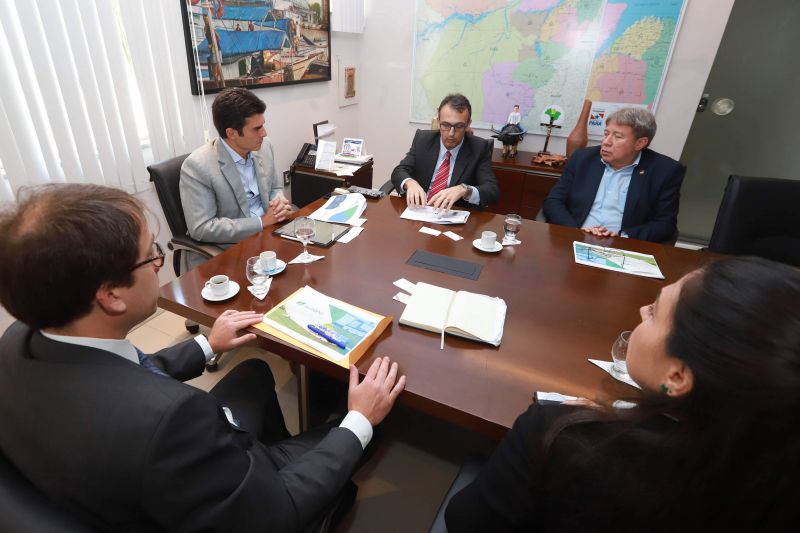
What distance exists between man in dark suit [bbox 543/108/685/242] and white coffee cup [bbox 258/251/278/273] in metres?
1.51

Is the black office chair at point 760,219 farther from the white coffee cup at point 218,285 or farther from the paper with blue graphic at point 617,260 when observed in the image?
the white coffee cup at point 218,285

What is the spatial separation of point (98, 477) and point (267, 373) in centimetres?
72

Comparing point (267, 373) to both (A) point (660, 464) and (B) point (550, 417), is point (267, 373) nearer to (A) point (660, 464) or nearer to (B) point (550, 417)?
(B) point (550, 417)

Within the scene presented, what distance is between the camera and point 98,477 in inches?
23.3

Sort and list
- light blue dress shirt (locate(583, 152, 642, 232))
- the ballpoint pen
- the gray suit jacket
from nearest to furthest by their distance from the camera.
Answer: the ballpoint pen → the gray suit jacket → light blue dress shirt (locate(583, 152, 642, 232))

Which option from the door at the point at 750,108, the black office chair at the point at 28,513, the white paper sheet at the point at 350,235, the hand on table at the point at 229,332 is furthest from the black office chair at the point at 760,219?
the black office chair at the point at 28,513

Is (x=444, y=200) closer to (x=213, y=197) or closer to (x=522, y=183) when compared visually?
(x=213, y=197)

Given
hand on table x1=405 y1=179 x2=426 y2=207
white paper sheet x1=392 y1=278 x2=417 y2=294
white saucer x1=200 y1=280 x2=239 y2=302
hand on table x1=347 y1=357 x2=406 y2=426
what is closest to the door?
hand on table x1=405 y1=179 x2=426 y2=207

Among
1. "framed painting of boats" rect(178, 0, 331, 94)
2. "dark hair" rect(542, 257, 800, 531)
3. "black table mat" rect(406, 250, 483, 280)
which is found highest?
"framed painting of boats" rect(178, 0, 331, 94)

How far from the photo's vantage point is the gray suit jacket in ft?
6.16

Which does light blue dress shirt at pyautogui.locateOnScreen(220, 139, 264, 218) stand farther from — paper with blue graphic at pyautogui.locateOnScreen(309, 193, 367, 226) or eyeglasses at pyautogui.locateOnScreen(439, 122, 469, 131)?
eyeglasses at pyautogui.locateOnScreen(439, 122, 469, 131)

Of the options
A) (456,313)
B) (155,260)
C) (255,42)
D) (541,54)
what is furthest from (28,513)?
(541,54)

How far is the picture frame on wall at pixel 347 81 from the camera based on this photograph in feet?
12.6

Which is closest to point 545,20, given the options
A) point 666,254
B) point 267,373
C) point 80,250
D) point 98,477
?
point 666,254
